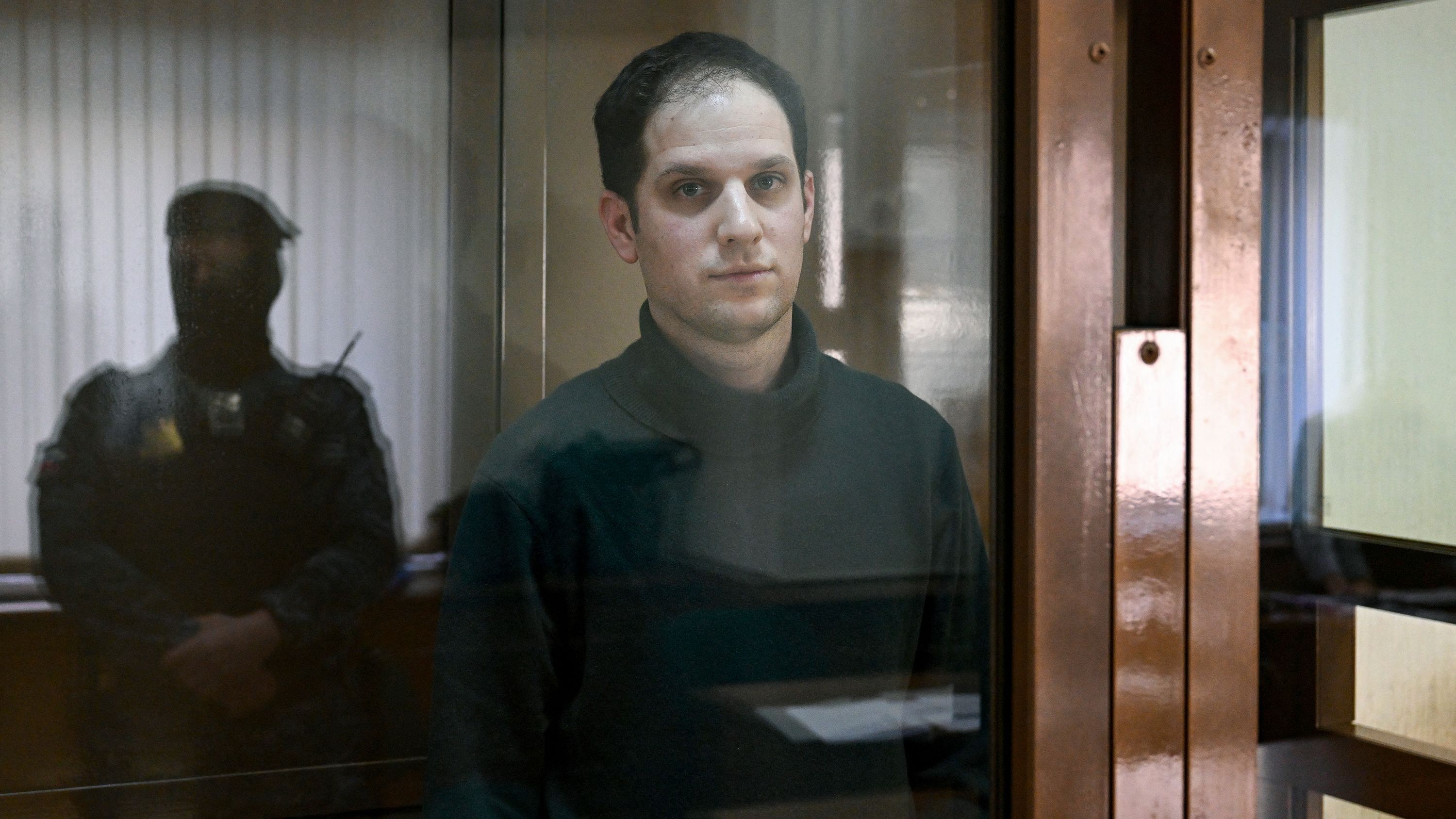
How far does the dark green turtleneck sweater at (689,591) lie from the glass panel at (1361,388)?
1.23 ft

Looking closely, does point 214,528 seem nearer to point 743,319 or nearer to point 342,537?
point 342,537

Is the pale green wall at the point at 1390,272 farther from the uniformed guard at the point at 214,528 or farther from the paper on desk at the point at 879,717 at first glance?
the uniformed guard at the point at 214,528

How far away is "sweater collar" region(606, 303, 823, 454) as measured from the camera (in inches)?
34.9

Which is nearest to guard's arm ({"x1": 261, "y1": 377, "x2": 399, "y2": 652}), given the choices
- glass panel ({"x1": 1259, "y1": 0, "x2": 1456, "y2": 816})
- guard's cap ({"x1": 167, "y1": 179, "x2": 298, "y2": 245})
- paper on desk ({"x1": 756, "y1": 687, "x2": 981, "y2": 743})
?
guard's cap ({"x1": 167, "y1": 179, "x2": 298, "y2": 245})

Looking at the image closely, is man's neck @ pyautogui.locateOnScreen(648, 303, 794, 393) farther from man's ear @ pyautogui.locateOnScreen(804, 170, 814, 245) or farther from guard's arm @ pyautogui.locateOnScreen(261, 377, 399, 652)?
guard's arm @ pyautogui.locateOnScreen(261, 377, 399, 652)

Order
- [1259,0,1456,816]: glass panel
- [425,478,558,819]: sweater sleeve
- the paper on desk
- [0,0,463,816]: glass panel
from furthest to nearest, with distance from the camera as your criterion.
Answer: [1259,0,1456,816]: glass panel, the paper on desk, [425,478,558,819]: sweater sleeve, [0,0,463,816]: glass panel

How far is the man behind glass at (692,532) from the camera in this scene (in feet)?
2.80

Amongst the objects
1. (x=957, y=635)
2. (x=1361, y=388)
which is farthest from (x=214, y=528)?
(x=1361, y=388)

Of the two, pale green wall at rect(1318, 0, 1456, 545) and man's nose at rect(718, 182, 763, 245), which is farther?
pale green wall at rect(1318, 0, 1456, 545)

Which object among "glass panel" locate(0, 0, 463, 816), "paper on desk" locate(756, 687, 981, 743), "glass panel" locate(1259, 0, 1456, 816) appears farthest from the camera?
"glass panel" locate(1259, 0, 1456, 816)

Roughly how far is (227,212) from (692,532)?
0.40m

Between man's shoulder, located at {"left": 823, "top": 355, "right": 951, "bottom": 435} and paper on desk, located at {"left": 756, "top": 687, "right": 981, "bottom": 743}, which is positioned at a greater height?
man's shoulder, located at {"left": 823, "top": 355, "right": 951, "bottom": 435}

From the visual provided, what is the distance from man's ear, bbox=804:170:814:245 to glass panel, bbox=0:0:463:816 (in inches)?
11.1

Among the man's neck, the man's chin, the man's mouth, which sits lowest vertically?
the man's neck
